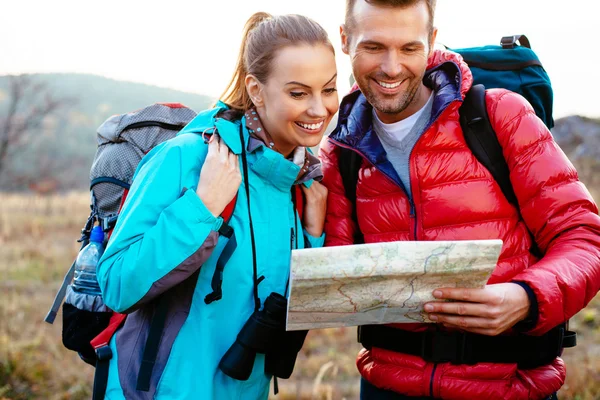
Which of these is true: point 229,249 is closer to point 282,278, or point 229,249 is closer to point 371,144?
point 282,278

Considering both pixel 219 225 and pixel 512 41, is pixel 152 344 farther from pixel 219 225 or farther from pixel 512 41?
pixel 512 41

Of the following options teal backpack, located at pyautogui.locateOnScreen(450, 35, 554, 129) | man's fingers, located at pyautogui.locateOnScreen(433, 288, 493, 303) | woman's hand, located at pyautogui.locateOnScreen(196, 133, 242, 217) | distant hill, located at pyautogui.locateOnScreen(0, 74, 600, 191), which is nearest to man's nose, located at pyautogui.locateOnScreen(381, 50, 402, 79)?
teal backpack, located at pyautogui.locateOnScreen(450, 35, 554, 129)

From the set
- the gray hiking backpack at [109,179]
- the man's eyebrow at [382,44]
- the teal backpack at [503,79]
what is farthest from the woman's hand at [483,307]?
the gray hiking backpack at [109,179]

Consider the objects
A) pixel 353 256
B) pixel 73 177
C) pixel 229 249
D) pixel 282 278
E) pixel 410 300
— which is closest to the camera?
pixel 353 256

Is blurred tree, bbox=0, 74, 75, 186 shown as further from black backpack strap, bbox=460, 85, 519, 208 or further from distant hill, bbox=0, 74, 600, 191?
black backpack strap, bbox=460, 85, 519, 208

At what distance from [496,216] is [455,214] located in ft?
0.49

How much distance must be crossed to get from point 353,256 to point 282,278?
0.57 metres

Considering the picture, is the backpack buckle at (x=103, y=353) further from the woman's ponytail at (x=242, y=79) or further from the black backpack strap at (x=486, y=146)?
the black backpack strap at (x=486, y=146)

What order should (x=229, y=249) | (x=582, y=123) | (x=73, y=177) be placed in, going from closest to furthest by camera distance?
(x=229, y=249), (x=582, y=123), (x=73, y=177)

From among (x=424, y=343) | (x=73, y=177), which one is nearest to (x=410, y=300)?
(x=424, y=343)

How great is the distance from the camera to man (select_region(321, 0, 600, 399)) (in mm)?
1974

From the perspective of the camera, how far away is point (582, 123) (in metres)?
20.1

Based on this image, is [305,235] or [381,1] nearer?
[381,1]

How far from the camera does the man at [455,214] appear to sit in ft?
6.48
